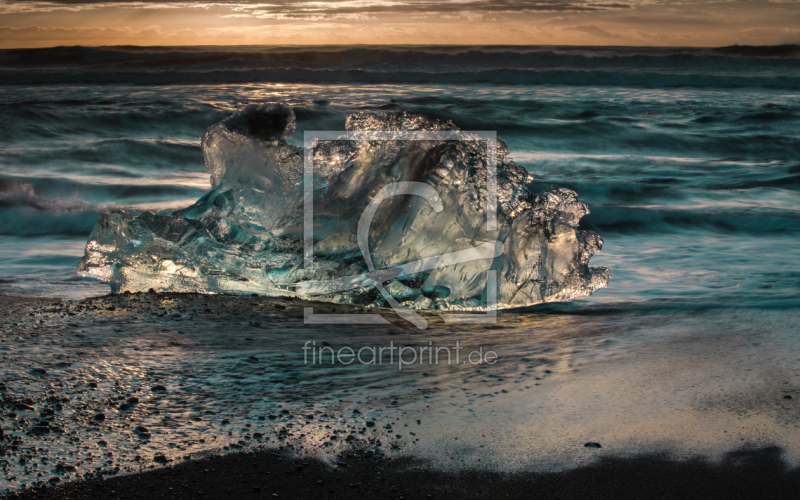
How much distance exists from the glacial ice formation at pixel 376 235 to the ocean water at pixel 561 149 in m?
0.28

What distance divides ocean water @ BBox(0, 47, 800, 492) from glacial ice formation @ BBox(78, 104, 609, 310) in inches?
11.2

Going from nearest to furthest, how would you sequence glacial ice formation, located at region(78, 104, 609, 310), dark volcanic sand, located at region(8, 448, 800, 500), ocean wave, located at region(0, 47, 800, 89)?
dark volcanic sand, located at region(8, 448, 800, 500)
glacial ice formation, located at region(78, 104, 609, 310)
ocean wave, located at region(0, 47, 800, 89)

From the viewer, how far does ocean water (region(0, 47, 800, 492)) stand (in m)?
3.69

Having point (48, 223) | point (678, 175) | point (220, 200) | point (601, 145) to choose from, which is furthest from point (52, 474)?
point (601, 145)

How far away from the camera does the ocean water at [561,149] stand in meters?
3.69

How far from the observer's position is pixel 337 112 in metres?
16.0

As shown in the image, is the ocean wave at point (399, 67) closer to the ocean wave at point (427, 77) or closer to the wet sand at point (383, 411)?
the ocean wave at point (427, 77)

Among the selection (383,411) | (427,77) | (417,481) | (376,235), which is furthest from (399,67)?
(417,481)

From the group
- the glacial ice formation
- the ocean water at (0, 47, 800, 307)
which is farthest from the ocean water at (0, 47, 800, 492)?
the glacial ice formation

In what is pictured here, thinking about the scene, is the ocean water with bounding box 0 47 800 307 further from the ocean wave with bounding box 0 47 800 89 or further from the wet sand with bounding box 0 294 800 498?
the wet sand with bounding box 0 294 800 498

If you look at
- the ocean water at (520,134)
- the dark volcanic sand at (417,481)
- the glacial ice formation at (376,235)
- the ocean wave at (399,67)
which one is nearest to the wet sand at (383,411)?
the dark volcanic sand at (417,481)

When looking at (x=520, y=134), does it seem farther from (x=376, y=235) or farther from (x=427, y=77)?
(x=427, y=77)

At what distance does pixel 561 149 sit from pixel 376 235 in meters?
9.62

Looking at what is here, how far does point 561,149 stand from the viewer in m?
12.8
